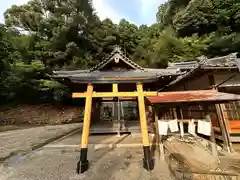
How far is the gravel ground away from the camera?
4.01 m

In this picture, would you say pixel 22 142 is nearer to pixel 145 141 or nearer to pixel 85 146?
pixel 85 146

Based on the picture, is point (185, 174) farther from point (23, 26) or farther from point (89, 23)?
point (23, 26)

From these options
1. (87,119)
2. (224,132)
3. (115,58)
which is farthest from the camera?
(115,58)

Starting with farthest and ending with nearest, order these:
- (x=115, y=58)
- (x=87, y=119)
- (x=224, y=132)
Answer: (x=115, y=58)
(x=224, y=132)
(x=87, y=119)

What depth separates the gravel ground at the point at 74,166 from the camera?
4012 mm

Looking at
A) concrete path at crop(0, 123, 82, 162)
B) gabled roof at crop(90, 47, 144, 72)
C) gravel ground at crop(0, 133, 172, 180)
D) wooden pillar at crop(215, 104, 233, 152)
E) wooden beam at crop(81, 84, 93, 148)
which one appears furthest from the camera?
gabled roof at crop(90, 47, 144, 72)

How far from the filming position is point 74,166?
185 inches

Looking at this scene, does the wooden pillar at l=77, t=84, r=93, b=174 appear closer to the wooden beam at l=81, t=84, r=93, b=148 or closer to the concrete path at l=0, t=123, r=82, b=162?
the wooden beam at l=81, t=84, r=93, b=148

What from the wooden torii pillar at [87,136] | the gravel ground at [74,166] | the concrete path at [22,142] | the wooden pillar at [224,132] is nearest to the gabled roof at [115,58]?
the wooden torii pillar at [87,136]

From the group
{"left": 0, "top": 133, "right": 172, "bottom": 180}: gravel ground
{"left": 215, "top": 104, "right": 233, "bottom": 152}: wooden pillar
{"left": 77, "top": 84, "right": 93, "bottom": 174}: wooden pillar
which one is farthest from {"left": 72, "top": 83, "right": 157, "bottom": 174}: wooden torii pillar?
{"left": 215, "top": 104, "right": 233, "bottom": 152}: wooden pillar

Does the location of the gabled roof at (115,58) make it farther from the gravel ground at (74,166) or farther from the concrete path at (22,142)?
the concrete path at (22,142)

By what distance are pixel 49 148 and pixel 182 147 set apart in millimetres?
5460

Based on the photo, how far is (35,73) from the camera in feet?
57.5

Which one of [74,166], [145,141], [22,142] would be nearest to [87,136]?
[74,166]
